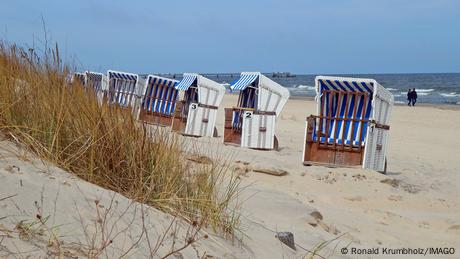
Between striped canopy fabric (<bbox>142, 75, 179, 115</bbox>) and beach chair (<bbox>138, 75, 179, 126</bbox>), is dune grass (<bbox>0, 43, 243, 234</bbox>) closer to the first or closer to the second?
beach chair (<bbox>138, 75, 179, 126</bbox>)

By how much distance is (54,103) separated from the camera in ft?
12.8

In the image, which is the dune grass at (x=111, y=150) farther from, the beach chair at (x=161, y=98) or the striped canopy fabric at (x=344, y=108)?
the beach chair at (x=161, y=98)

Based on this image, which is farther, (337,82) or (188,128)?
(188,128)

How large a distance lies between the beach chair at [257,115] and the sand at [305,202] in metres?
0.54

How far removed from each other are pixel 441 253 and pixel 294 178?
2792 millimetres

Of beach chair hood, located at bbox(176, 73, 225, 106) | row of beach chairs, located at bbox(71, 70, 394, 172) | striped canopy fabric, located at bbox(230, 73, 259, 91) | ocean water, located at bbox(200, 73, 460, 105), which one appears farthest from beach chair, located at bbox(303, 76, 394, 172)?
ocean water, located at bbox(200, 73, 460, 105)

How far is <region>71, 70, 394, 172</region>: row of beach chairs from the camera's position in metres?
9.13

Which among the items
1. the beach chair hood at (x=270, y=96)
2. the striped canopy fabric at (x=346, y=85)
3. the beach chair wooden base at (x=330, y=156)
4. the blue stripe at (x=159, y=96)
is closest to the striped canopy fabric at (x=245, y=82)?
the beach chair hood at (x=270, y=96)

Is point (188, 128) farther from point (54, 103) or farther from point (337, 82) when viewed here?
point (54, 103)

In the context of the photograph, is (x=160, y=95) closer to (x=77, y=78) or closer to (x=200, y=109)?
(x=200, y=109)

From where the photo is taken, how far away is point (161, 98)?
14781mm

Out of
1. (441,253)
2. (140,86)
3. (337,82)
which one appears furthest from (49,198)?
(140,86)

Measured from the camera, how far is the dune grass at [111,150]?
11.9 ft

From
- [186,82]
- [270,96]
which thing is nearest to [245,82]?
[270,96]
